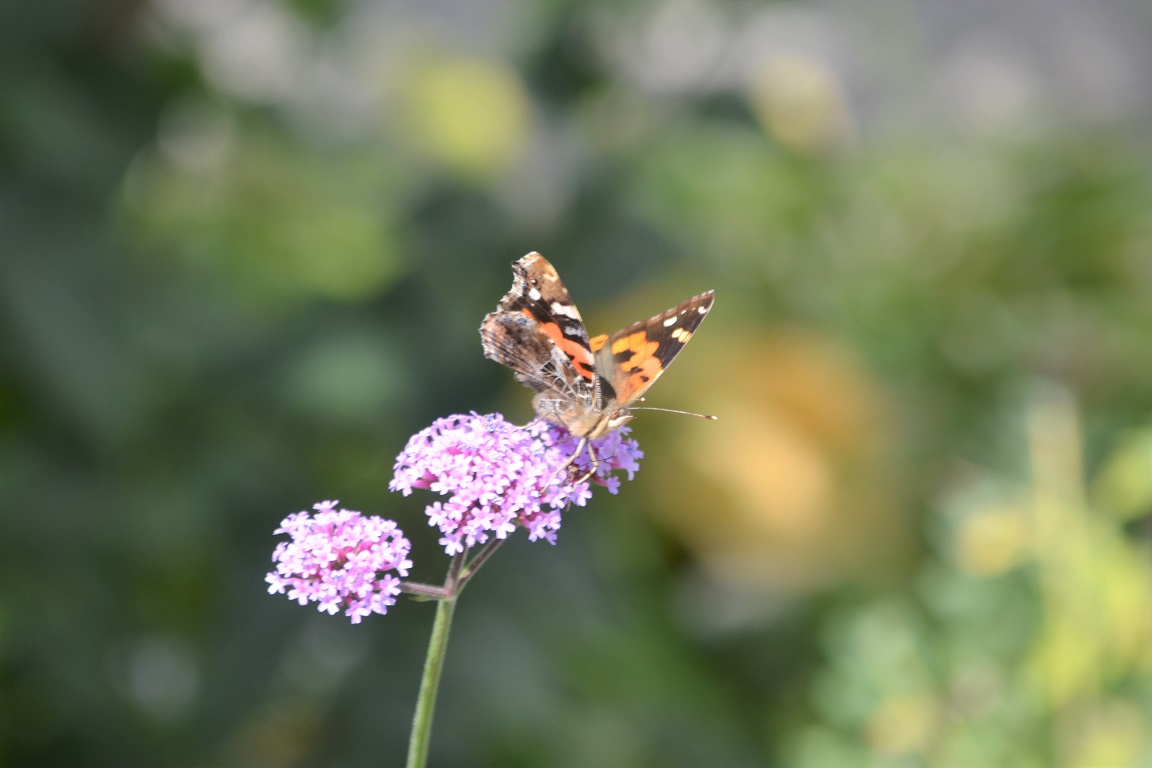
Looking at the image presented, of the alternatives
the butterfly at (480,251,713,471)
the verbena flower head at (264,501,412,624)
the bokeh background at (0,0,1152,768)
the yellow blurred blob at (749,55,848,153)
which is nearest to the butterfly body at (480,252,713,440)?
the butterfly at (480,251,713,471)

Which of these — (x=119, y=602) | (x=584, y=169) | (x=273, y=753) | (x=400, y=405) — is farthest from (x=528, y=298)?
(x=273, y=753)

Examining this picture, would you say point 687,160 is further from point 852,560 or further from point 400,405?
point 400,405

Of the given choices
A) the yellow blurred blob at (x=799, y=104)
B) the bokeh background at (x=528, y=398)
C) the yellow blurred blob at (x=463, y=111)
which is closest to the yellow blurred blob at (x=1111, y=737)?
the bokeh background at (x=528, y=398)

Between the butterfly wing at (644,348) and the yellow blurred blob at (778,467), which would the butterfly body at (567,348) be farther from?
the yellow blurred blob at (778,467)

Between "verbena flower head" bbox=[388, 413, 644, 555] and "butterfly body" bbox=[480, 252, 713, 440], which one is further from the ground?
"butterfly body" bbox=[480, 252, 713, 440]

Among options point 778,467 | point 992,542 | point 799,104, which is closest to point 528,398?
point 992,542

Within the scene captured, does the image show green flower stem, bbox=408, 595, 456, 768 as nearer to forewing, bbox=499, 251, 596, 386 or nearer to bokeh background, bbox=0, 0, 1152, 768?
forewing, bbox=499, 251, 596, 386
